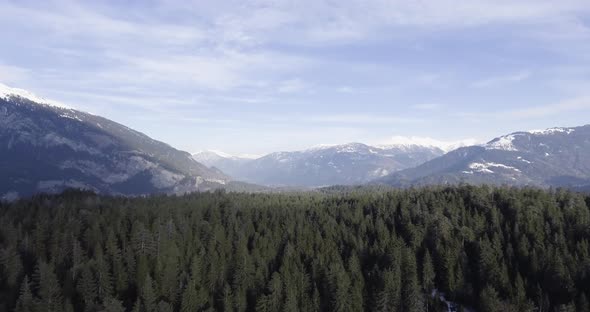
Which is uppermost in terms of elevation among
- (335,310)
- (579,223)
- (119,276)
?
(579,223)

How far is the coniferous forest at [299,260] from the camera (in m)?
123

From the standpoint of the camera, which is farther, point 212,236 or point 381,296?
point 212,236

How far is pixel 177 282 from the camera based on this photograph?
129125mm

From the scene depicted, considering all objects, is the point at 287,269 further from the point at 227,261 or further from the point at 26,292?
the point at 26,292

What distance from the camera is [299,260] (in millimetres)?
148250

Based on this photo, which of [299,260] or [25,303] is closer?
[25,303]

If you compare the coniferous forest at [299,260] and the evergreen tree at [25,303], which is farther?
the coniferous forest at [299,260]

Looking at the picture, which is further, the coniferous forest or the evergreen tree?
the coniferous forest

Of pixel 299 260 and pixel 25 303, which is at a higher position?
pixel 299 260

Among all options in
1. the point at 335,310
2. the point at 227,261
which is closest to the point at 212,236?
the point at 227,261

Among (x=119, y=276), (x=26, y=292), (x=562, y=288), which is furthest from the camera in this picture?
(x=562, y=288)

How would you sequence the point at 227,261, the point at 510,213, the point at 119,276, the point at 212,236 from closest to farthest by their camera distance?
the point at 119,276, the point at 227,261, the point at 212,236, the point at 510,213

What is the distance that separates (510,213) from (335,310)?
94.1m

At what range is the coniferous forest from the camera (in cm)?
12262
